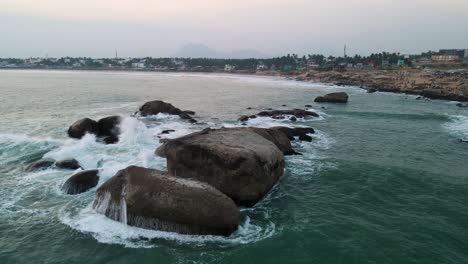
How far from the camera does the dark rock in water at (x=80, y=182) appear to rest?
66.3 ft

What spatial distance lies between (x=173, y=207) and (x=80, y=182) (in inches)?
304

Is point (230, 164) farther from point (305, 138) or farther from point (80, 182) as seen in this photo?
point (305, 138)

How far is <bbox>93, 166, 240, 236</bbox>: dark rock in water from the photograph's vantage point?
1535 cm

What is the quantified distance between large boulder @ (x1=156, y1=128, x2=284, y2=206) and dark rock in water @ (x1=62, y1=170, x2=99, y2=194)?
4.35 metres

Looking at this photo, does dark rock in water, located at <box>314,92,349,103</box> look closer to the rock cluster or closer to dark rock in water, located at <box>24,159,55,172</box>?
the rock cluster

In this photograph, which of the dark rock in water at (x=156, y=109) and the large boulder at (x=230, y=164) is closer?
the large boulder at (x=230, y=164)

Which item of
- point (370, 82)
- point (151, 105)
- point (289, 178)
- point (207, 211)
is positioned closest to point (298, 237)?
point (207, 211)

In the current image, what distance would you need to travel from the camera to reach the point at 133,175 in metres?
16.7

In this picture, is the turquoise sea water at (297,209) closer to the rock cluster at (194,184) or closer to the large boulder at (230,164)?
the rock cluster at (194,184)

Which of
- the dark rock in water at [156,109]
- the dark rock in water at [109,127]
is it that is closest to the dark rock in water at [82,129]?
the dark rock in water at [109,127]

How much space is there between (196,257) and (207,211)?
77.9 inches

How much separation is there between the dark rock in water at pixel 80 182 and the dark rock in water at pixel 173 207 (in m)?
4.63

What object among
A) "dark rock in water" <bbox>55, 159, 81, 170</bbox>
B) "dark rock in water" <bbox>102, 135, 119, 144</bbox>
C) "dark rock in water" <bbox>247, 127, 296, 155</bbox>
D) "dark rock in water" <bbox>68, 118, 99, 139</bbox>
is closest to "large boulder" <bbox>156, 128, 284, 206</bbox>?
"dark rock in water" <bbox>247, 127, 296, 155</bbox>

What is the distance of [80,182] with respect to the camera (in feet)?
67.1
